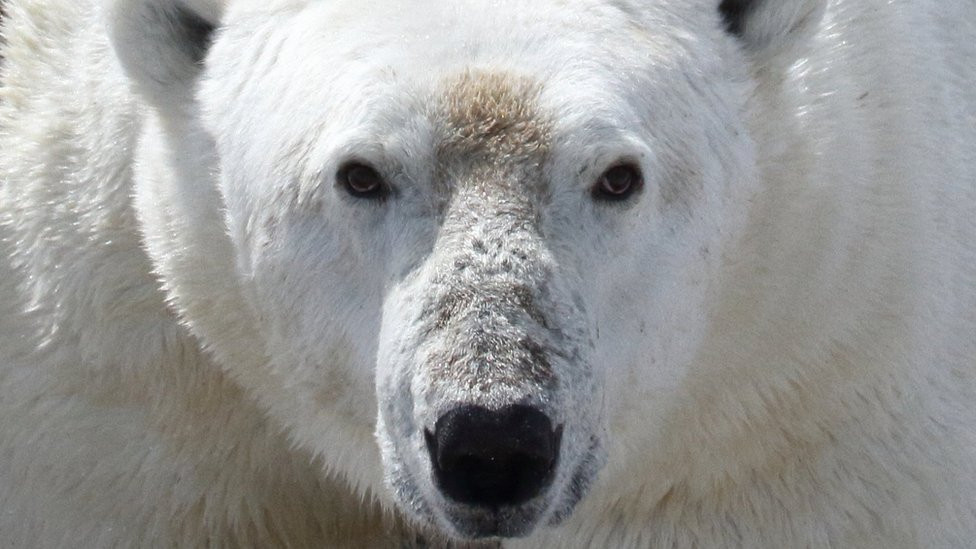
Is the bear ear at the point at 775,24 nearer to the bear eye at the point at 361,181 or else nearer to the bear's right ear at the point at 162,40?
the bear eye at the point at 361,181

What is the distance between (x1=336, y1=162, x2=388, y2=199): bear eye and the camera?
3488mm

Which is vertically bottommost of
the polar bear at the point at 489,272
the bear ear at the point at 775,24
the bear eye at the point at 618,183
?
the polar bear at the point at 489,272

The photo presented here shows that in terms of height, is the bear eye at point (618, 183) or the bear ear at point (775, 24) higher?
the bear ear at point (775, 24)

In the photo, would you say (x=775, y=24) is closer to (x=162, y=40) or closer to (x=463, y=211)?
(x=463, y=211)

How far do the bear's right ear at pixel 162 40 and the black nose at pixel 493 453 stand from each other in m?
1.42

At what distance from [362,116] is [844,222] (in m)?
1.27

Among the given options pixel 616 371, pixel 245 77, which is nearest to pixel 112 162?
pixel 245 77

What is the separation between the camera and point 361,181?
3.51 m

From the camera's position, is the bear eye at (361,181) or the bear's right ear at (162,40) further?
the bear's right ear at (162,40)

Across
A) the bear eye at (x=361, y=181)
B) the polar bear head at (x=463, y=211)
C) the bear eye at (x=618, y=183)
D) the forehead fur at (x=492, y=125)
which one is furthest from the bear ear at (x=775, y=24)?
the bear eye at (x=361, y=181)

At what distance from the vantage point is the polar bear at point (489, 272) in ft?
11.1

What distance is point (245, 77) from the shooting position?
13.0 feet

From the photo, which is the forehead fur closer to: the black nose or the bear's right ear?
the black nose

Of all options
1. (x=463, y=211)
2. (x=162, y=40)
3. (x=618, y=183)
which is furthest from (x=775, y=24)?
(x=162, y=40)
